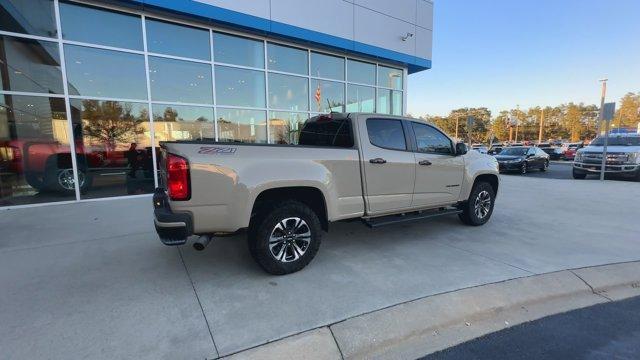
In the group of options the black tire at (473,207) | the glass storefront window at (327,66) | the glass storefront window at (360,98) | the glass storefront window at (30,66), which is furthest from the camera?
the glass storefront window at (360,98)

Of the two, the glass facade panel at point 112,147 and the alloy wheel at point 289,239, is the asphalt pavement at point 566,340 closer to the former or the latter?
the alloy wheel at point 289,239

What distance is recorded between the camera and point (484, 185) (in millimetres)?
5766

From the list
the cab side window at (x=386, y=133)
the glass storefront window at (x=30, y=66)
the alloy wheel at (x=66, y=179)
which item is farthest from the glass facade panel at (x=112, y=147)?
the cab side window at (x=386, y=133)

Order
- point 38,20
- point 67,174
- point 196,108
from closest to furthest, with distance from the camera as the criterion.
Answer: point 38,20
point 67,174
point 196,108

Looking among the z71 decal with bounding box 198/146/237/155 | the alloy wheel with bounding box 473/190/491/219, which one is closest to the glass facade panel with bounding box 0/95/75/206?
the z71 decal with bounding box 198/146/237/155

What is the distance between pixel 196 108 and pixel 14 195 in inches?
183

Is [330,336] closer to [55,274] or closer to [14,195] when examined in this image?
[55,274]

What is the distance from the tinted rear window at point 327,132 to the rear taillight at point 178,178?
2030mm

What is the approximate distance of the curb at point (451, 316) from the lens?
252cm

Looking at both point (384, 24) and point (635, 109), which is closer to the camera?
point (384, 24)

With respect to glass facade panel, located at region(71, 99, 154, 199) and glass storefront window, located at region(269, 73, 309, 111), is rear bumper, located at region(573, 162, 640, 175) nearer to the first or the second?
glass storefront window, located at region(269, 73, 309, 111)

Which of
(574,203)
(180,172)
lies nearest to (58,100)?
(180,172)

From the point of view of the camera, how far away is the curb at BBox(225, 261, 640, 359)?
99.1 inches

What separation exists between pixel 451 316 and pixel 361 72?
36.0 feet
